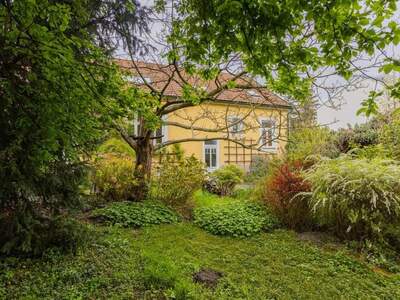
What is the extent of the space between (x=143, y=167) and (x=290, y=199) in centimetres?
330

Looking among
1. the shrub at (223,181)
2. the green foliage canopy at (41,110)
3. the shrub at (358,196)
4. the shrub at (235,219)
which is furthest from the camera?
the shrub at (223,181)

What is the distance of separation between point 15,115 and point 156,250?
2.43m

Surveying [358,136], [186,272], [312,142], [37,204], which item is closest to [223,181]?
[312,142]

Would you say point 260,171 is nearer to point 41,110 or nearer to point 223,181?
point 223,181

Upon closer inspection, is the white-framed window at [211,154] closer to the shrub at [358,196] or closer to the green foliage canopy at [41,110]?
the shrub at [358,196]

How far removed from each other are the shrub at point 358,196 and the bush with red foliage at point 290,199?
472 millimetres

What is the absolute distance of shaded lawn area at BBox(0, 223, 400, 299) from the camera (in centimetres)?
289

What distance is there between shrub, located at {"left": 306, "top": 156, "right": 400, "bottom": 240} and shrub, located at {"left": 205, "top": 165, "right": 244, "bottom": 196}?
4.42m

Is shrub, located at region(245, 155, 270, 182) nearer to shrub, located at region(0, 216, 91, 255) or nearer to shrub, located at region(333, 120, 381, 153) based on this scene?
shrub, located at region(333, 120, 381, 153)

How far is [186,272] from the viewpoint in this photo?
3340 millimetres

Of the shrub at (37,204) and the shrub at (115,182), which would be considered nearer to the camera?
the shrub at (37,204)

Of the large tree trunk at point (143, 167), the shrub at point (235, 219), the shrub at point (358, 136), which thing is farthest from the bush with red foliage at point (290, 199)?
the shrub at point (358, 136)

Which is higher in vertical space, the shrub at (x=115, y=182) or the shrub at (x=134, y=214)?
the shrub at (x=115, y=182)

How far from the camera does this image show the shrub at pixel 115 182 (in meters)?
6.35
